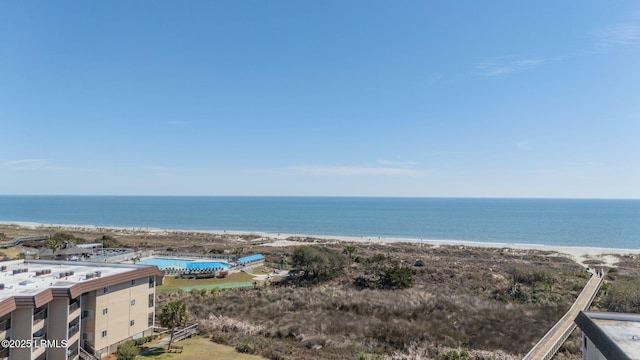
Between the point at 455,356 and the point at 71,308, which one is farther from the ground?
the point at 71,308

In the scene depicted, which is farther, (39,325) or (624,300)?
(624,300)

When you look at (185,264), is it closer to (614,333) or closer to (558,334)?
(558,334)

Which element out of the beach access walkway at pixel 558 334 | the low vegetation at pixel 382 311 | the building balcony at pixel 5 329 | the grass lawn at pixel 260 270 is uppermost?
the building balcony at pixel 5 329

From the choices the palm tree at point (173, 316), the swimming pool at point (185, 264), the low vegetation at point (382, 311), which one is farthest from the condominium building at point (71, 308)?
the swimming pool at point (185, 264)

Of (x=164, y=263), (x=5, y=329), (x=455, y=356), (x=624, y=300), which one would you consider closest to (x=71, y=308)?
(x=5, y=329)

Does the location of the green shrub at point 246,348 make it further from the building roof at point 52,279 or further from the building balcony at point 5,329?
the building balcony at point 5,329

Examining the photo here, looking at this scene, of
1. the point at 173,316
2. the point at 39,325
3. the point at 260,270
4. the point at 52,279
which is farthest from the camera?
the point at 260,270

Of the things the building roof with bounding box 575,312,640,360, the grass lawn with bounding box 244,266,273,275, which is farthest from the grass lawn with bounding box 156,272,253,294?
the building roof with bounding box 575,312,640,360

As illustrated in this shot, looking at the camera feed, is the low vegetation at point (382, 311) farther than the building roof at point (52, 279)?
Yes
